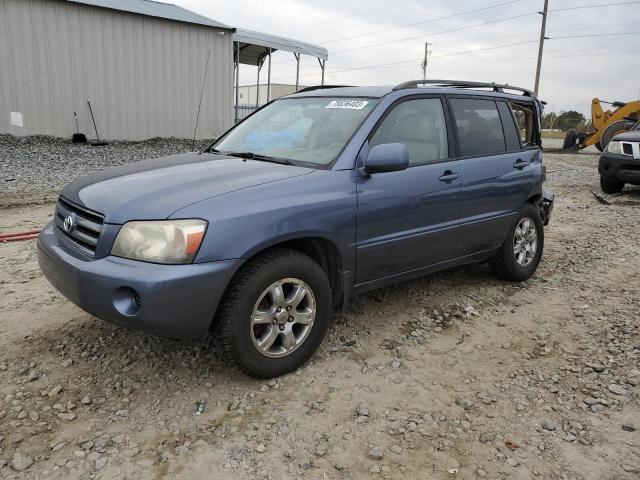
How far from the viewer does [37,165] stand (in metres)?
10.6

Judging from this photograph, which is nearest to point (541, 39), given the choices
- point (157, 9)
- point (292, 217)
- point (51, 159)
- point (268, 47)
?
point (268, 47)

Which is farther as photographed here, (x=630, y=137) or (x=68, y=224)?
(x=630, y=137)

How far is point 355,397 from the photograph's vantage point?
2.95m

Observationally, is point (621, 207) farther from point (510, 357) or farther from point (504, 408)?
point (504, 408)

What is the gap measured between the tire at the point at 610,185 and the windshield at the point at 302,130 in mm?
8300

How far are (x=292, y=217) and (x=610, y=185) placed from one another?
30.9 feet

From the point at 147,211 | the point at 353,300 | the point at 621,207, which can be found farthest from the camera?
the point at 621,207

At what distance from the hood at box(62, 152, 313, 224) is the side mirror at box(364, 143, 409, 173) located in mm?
392

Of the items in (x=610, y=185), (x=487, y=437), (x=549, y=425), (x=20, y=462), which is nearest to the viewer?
(x=20, y=462)

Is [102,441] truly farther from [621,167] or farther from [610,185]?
[610,185]

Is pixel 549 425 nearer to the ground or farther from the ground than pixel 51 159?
nearer to the ground

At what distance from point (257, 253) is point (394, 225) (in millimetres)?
1074

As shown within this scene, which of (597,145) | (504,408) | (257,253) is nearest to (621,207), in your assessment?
(504,408)

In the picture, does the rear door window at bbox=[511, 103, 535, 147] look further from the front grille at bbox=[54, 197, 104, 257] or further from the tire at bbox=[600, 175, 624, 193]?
the tire at bbox=[600, 175, 624, 193]
